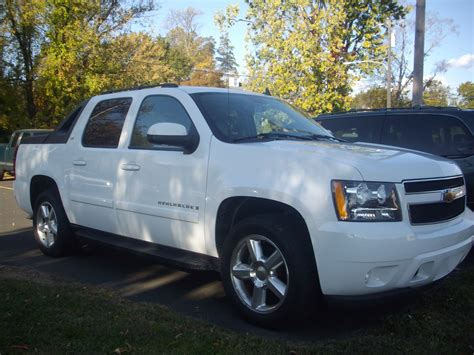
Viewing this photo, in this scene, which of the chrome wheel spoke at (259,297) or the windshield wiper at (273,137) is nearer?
the chrome wheel spoke at (259,297)

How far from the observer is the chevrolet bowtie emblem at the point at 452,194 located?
3.75 m

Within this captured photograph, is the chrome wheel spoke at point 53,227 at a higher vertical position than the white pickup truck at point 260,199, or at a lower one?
lower

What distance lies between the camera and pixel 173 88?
15.9 feet

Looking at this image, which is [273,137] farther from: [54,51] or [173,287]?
[54,51]

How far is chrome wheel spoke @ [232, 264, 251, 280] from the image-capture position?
3.95 m

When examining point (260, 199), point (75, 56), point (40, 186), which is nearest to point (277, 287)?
point (260, 199)

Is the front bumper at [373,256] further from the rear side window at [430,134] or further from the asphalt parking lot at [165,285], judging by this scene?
the rear side window at [430,134]

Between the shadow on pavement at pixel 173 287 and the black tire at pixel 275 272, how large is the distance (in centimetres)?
15

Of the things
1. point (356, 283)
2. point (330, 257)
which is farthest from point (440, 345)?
point (330, 257)

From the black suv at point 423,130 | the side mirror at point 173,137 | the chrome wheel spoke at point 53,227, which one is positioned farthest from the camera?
the chrome wheel spoke at point 53,227

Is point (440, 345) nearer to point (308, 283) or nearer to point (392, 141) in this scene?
point (308, 283)

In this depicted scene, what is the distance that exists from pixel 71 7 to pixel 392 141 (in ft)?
62.5

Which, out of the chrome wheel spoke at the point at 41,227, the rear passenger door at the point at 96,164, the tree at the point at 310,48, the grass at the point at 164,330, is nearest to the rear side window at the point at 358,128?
the grass at the point at 164,330

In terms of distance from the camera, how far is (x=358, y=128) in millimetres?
7094
